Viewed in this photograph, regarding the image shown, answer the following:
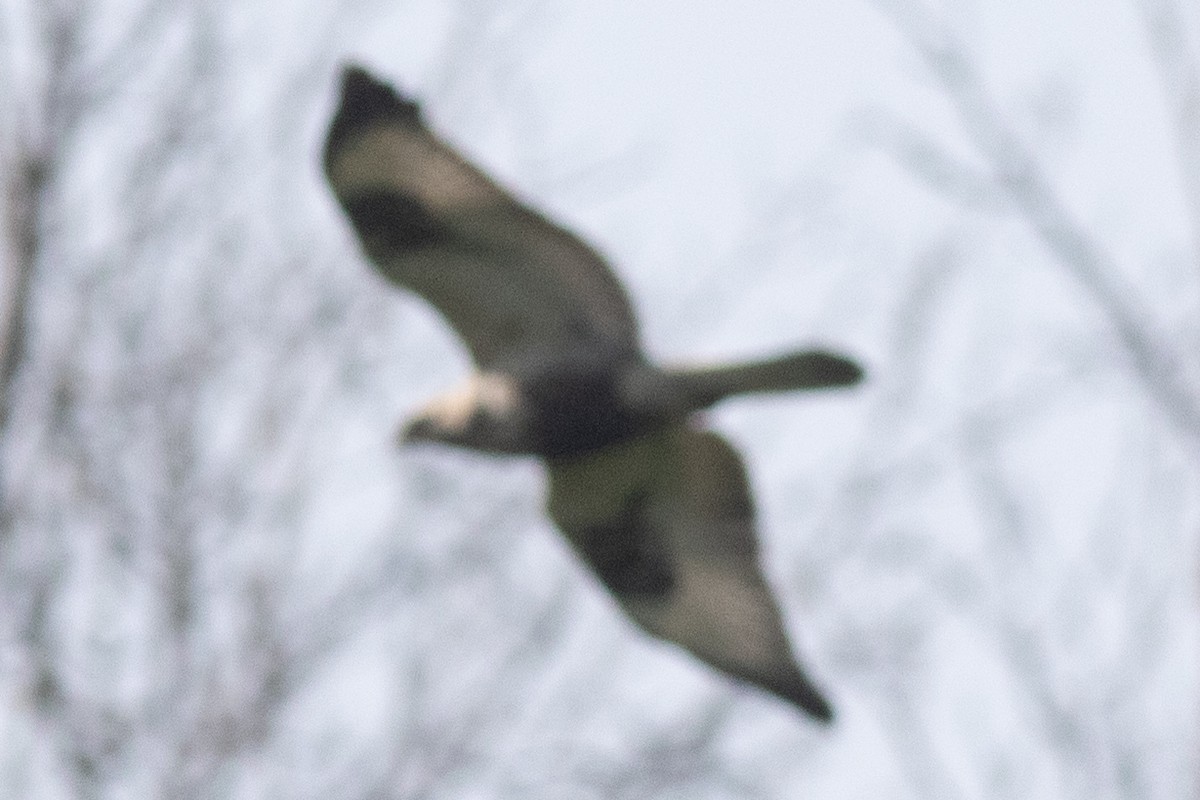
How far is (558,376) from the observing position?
4.16 m

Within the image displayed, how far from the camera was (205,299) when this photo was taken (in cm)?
670

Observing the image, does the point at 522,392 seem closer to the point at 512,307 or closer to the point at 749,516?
the point at 512,307

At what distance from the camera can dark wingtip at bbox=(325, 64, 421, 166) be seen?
4148 mm

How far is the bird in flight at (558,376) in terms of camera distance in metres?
4.09

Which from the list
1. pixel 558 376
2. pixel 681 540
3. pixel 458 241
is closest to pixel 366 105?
pixel 458 241

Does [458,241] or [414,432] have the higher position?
[458,241]

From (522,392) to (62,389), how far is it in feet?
8.42

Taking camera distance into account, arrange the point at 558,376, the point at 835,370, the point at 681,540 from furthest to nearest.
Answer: the point at 681,540, the point at 558,376, the point at 835,370

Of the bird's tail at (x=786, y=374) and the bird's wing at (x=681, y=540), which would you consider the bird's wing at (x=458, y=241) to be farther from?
the bird's tail at (x=786, y=374)

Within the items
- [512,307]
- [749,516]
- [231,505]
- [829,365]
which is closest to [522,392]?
[512,307]

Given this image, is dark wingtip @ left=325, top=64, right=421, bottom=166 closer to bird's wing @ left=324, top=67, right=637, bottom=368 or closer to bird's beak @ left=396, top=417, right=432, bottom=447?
bird's wing @ left=324, top=67, right=637, bottom=368

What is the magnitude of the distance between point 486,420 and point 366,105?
0.60 meters

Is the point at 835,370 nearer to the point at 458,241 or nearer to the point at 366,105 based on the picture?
the point at 458,241

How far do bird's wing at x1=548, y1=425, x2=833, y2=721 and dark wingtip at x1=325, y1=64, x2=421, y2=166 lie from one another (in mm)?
711
